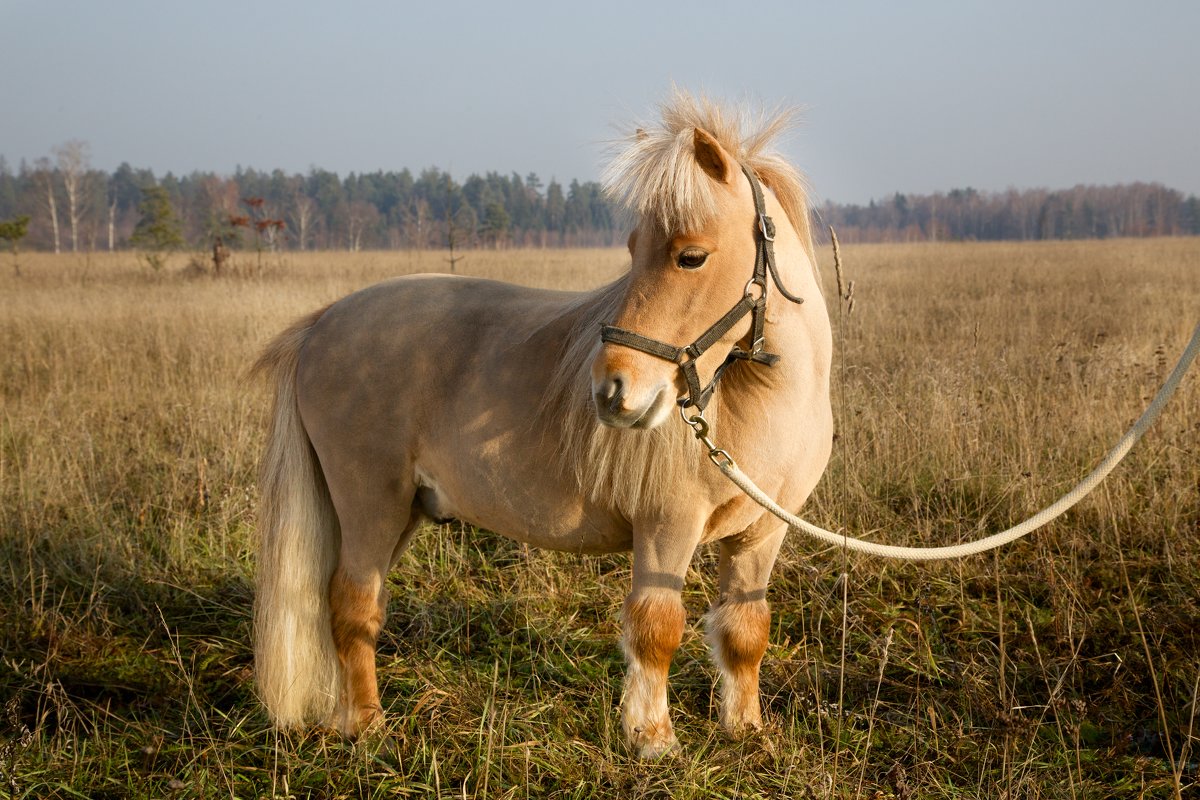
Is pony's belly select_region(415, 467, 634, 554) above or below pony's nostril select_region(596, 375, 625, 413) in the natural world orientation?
below

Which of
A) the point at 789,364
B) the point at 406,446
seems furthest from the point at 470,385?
the point at 789,364

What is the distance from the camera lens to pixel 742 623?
8.88 ft

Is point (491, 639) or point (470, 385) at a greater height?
point (470, 385)

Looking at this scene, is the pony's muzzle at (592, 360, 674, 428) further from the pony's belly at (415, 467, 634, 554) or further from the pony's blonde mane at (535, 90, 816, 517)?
the pony's belly at (415, 467, 634, 554)

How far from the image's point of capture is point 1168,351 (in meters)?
7.19

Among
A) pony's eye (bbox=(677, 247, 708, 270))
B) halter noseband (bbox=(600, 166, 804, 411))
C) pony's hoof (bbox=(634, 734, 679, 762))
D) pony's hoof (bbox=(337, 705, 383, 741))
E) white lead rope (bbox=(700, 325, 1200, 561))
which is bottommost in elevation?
pony's hoof (bbox=(337, 705, 383, 741))

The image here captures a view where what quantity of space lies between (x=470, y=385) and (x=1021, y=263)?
21.1 metres

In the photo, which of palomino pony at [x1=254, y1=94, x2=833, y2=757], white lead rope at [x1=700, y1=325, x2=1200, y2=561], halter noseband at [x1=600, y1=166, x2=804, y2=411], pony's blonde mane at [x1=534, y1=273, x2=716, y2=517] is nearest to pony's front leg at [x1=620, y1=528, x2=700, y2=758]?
palomino pony at [x1=254, y1=94, x2=833, y2=757]

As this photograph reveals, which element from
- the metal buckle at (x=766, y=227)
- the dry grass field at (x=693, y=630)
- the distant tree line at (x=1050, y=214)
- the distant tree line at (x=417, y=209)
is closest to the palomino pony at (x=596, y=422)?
the metal buckle at (x=766, y=227)

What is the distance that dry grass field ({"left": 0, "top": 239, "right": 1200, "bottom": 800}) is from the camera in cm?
261

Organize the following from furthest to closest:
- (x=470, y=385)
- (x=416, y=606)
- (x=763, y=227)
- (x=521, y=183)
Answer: (x=521, y=183) < (x=416, y=606) < (x=470, y=385) < (x=763, y=227)

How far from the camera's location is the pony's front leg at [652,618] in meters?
2.37

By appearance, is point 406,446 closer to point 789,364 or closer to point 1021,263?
point 789,364

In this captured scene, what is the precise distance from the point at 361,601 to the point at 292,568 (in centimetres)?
29
